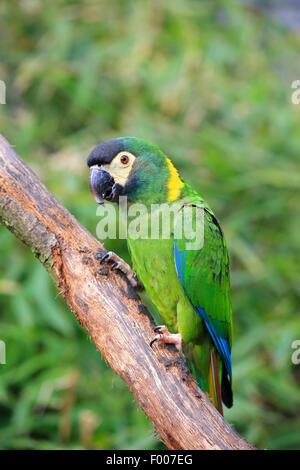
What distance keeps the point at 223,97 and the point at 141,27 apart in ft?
2.90

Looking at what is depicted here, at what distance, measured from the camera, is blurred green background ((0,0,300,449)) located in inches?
96.9

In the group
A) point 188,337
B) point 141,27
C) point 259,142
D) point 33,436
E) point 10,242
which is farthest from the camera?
point 141,27

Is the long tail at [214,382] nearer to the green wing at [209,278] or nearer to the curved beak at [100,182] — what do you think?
the green wing at [209,278]

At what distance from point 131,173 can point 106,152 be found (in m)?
0.12

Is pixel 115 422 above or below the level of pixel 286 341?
below

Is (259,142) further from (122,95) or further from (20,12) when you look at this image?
(20,12)

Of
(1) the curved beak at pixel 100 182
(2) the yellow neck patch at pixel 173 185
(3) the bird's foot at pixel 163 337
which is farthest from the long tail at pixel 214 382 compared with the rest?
(1) the curved beak at pixel 100 182

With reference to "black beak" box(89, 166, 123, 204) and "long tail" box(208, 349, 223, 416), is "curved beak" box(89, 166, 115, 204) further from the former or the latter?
"long tail" box(208, 349, 223, 416)

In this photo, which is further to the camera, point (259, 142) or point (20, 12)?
point (20, 12)

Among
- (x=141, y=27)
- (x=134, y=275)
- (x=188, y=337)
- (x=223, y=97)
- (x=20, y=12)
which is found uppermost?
(x=20, y=12)

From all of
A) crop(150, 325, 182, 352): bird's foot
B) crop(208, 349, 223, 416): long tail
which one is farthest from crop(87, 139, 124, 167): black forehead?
crop(208, 349, 223, 416): long tail

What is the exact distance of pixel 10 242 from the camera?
2689mm

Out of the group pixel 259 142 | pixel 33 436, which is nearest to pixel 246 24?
pixel 259 142
